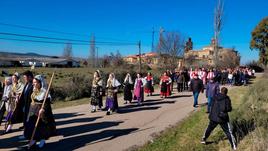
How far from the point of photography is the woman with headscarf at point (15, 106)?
9.79 m

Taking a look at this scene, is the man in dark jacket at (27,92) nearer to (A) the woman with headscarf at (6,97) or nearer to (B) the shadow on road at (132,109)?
(A) the woman with headscarf at (6,97)

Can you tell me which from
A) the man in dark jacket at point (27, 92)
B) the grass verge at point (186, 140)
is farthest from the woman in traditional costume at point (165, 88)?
the man in dark jacket at point (27, 92)

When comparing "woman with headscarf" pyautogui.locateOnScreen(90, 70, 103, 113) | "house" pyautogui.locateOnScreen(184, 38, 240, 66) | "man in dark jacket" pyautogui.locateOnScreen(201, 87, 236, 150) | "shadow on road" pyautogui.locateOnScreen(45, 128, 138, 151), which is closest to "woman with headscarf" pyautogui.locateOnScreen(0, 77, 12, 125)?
"shadow on road" pyautogui.locateOnScreen(45, 128, 138, 151)

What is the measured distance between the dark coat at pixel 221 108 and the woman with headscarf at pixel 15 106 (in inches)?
229

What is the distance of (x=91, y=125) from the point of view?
11.2 metres

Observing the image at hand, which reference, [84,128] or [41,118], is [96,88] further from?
[41,118]

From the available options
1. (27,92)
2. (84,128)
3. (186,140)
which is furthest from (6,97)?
(186,140)

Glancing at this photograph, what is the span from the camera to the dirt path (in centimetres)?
856

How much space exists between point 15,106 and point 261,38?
50.8 m

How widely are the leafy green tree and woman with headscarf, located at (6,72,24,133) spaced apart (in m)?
49.0

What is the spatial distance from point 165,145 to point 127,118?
3949mm

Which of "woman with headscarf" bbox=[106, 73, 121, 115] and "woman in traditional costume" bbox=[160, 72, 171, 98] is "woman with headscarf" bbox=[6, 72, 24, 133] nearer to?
"woman with headscarf" bbox=[106, 73, 121, 115]

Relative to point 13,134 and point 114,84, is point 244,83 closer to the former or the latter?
point 114,84

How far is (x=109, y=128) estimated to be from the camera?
10680mm
